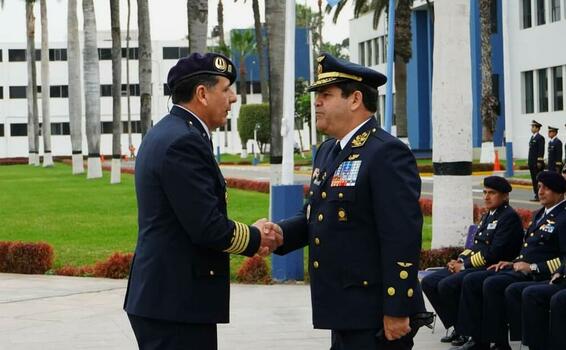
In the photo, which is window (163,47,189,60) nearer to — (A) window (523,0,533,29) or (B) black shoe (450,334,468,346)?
(A) window (523,0,533,29)

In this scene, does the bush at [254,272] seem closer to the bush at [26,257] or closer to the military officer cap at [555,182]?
the bush at [26,257]

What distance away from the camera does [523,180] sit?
35.0 m

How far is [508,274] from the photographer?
8.72 m

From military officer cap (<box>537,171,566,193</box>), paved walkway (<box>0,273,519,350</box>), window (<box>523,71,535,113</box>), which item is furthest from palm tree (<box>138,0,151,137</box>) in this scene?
military officer cap (<box>537,171,566,193</box>)

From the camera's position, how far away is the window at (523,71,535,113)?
5356 cm

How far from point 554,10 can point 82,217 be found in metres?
31.9

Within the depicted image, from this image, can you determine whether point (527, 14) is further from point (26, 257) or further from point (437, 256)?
point (437, 256)

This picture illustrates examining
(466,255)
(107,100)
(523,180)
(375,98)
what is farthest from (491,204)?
(107,100)

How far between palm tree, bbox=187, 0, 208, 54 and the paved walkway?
8556mm

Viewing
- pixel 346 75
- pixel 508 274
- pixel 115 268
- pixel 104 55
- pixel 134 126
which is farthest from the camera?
pixel 134 126

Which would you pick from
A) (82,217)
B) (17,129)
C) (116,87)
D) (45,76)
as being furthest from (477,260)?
(17,129)

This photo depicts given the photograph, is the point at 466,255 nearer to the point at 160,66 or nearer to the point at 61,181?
the point at 61,181

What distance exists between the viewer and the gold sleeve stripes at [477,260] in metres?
9.18

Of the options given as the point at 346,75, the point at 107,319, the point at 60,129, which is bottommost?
the point at 107,319
